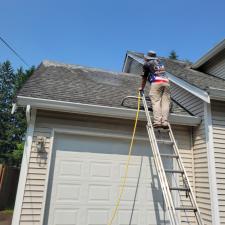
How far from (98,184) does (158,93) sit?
215cm

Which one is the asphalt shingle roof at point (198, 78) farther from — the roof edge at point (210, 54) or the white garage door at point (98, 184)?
the white garage door at point (98, 184)

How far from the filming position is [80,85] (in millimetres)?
6469

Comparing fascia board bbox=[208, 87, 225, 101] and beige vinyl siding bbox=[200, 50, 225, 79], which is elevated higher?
beige vinyl siding bbox=[200, 50, 225, 79]

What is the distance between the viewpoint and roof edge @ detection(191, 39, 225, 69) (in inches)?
292

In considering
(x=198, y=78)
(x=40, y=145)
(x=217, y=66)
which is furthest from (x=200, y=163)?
(x=217, y=66)

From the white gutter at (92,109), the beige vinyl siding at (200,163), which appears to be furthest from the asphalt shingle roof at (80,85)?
the beige vinyl siding at (200,163)

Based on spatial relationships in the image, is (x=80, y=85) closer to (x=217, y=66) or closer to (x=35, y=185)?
(x=35, y=185)

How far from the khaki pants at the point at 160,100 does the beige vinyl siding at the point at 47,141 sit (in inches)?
36.8

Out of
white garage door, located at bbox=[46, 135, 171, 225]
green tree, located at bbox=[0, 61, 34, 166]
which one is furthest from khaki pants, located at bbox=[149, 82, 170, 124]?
green tree, located at bbox=[0, 61, 34, 166]

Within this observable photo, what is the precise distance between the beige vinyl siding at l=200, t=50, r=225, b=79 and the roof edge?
141mm

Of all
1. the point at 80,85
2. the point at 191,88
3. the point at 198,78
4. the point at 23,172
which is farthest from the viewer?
the point at 198,78

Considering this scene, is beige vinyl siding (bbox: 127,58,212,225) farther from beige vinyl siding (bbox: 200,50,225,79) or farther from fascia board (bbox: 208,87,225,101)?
beige vinyl siding (bbox: 200,50,225,79)

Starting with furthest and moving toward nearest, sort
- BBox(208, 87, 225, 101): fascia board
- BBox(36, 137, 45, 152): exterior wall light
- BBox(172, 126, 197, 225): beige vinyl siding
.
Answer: BBox(172, 126, 197, 225): beige vinyl siding
BBox(208, 87, 225, 101): fascia board
BBox(36, 137, 45, 152): exterior wall light

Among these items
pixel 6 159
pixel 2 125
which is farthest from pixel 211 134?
pixel 2 125
